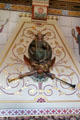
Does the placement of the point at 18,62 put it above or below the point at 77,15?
below

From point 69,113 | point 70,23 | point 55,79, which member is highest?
point 70,23

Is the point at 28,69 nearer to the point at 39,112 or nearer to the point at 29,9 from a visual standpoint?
the point at 39,112

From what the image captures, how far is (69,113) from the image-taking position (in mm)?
4367

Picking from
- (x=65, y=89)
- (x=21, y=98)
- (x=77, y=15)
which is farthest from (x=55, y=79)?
(x=77, y=15)

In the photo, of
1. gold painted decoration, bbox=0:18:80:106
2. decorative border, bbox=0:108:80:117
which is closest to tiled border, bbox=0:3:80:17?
gold painted decoration, bbox=0:18:80:106

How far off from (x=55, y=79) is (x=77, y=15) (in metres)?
2.33

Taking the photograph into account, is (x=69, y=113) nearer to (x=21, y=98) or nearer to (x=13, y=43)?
(x=21, y=98)

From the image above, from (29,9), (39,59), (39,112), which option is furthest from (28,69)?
(29,9)

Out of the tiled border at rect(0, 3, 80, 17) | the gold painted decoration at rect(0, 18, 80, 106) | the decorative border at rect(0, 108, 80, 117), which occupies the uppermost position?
the tiled border at rect(0, 3, 80, 17)

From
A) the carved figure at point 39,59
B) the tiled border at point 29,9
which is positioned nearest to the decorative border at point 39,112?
the carved figure at point 39,59

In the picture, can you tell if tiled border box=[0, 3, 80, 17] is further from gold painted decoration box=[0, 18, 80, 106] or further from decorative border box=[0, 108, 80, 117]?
decorative border box=[0, 108, 80, 117]

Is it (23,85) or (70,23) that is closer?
(23,85)

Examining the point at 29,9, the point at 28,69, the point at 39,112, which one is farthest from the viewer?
the point at 29,9

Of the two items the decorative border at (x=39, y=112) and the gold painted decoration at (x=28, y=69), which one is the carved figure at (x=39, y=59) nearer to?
the gold painted decoration at (x=28, y=69)
